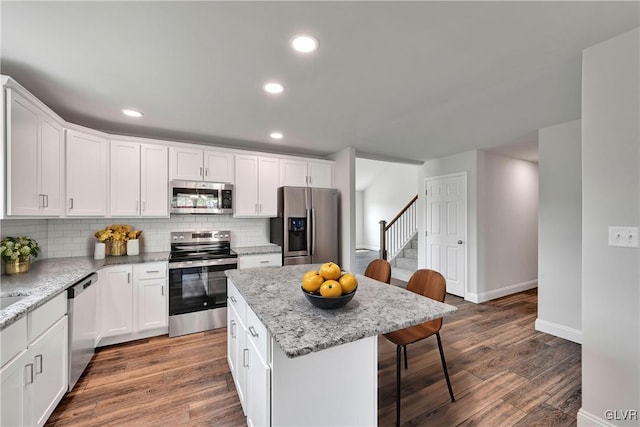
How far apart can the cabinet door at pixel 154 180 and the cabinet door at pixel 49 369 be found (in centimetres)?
151

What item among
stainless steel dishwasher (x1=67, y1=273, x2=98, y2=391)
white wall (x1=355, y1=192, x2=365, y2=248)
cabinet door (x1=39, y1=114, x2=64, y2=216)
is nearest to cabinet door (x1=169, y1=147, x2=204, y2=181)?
cabinet door (x1=39, y1=114, x2=64, y2=216)

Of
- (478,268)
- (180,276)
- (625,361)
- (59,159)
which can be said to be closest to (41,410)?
(180,276)

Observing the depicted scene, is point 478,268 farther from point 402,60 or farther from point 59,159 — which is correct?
point 59,159

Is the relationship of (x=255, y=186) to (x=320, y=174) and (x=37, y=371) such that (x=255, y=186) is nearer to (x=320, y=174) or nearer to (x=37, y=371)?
(x=320, y=174)

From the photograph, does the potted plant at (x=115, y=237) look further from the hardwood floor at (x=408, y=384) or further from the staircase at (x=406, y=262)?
the staircase at (x=406, y=262)

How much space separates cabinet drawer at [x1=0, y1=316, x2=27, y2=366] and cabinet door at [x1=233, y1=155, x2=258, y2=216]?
2.34 meters

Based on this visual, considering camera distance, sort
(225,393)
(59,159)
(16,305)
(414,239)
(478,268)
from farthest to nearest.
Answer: (414,239) < (478,268) < (59,159) < (225,393) < (16,305)

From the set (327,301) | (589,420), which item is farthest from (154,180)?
(589,420)

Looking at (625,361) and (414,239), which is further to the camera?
(414,239)

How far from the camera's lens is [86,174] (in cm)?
279

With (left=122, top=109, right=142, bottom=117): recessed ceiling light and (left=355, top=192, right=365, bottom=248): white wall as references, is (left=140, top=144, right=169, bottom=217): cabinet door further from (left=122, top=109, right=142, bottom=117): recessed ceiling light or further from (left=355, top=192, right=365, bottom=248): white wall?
(left=355, top=192, right=365, bottom=248): white wall

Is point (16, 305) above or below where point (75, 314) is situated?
above

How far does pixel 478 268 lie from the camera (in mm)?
4184

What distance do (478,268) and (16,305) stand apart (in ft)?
16.3
